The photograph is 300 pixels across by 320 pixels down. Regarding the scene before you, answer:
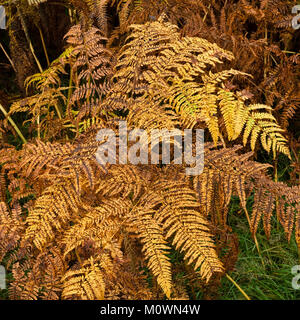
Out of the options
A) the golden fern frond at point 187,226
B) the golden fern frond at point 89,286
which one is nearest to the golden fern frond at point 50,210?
the golden fern frond at point 89,286

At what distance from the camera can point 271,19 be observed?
5.47ft

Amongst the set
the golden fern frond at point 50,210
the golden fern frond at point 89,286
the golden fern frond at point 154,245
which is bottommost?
the golden fern frond at point 89,286

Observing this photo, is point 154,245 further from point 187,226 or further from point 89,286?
point 89,286

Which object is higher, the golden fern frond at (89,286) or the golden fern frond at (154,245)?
the golden fern frond at (154,245)

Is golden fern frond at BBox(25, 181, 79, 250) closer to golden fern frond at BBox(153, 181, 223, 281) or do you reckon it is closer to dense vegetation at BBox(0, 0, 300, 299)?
dense vegetation at BBox(0, 0, 300, 299)

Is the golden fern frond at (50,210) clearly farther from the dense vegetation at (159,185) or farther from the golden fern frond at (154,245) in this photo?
the golden fern frond at (154,245)

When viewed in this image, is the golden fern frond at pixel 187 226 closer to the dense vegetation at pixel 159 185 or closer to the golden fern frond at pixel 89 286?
the dense vegetation at pixel 159 185

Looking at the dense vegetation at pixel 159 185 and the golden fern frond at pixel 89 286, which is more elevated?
the dense vegetation at pixel 159 185

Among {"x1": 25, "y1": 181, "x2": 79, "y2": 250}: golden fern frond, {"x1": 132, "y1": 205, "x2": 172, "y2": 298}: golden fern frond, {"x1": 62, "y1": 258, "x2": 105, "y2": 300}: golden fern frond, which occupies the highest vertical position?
{"x1": 25, "y1": 181, "x2": 79, "y2": 250}: golden fern frond

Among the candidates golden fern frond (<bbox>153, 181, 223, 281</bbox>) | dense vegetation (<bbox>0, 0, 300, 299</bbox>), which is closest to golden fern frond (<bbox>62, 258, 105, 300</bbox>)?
dense vegetation (<bbox>0, 0, 300, 299</bbox>)

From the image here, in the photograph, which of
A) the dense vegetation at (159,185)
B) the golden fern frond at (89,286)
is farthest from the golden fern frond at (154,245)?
the golden fern frond at (89,286)

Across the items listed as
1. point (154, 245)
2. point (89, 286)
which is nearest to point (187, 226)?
point (154, 245)

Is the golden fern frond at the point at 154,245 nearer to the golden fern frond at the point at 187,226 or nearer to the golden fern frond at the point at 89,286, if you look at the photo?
the golden fern frond at the point at 187,226
